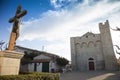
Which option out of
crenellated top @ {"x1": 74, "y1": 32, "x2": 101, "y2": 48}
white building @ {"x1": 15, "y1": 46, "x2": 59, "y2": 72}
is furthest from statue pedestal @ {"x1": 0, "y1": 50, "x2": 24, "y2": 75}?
crenellated top @ {"x1": 74, "y1": 32, "x2": 101, "y2": 48}

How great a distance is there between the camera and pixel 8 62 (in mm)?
4836

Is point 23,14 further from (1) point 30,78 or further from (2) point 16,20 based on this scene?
(1) point 30,78

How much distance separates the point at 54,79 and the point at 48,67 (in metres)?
20.9

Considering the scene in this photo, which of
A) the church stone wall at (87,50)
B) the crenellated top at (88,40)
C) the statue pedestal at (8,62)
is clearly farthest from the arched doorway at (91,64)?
the statue pedestal at (8,62)

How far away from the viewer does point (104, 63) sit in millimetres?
25984

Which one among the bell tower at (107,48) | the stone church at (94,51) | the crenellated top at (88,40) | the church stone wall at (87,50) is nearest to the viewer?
the bell tower at (107,48)

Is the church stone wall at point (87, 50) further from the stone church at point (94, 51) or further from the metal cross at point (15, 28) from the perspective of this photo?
the metal cross at point (15, 28)

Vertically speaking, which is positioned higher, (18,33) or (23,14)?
(23,14)

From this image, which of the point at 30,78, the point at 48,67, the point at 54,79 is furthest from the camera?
the point at 48,67

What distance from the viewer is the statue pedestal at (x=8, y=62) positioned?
464cm

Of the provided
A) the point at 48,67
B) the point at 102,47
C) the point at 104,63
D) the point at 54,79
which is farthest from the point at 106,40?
the point at 54,79

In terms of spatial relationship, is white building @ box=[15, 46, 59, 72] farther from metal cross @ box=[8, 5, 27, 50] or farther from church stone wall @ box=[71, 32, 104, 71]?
metal cross @ box=[8, 5, 27, 50]

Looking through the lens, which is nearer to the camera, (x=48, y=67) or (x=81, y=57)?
(x=48, y=67)

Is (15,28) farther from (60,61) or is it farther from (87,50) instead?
(87,50)
